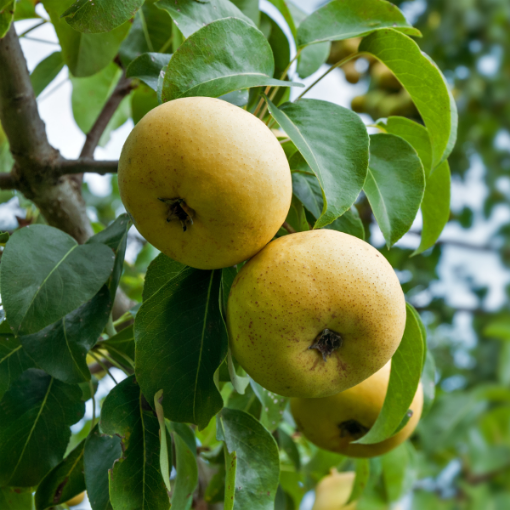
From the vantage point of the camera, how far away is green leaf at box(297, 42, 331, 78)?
975 mm

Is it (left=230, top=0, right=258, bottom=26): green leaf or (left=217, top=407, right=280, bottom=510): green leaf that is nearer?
(left=217, top=407, right=280, bottom=510): green leaf

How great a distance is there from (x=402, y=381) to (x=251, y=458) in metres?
0.24

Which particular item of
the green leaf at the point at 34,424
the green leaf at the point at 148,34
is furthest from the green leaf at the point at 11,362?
the green leaf at the point at 148,34

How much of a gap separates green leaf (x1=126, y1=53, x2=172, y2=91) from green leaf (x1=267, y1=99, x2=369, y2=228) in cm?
19

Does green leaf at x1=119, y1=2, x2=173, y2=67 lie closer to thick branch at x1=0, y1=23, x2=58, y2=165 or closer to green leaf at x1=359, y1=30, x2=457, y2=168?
thick branch at x1=0, y1=23, x2=58, y2=165

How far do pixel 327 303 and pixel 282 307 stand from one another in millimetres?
47

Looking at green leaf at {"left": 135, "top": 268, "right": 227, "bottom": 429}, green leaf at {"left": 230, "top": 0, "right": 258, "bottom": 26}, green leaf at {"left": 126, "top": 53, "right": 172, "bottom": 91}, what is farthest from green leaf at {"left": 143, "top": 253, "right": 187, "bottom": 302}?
green leaf at {"left": 230, "top": 0, "right": 258, "bottom": 26}

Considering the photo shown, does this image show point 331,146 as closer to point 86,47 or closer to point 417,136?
point 417,136

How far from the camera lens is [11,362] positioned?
2.55ft

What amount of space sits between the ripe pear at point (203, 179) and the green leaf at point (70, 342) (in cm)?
19

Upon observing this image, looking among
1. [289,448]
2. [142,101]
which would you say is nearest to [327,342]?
[289,448]

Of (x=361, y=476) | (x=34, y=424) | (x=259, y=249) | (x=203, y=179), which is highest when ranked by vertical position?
(x=203, y=179)

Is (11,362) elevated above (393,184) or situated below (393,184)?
below

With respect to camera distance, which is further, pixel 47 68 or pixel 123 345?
pixel 47 68
